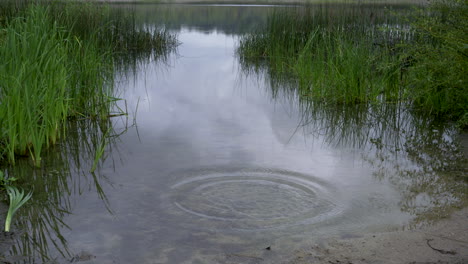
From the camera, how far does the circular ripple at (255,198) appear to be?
3188mm

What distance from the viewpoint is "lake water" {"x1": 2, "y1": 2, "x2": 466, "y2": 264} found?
2873mm

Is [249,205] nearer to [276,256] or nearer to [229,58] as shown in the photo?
[276,256]

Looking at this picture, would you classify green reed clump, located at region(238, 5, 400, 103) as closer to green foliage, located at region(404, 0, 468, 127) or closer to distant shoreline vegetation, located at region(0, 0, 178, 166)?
green foliage, located at region(404, 0, 468, 127)

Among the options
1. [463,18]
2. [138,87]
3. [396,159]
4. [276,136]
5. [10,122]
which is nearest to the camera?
[10,122]

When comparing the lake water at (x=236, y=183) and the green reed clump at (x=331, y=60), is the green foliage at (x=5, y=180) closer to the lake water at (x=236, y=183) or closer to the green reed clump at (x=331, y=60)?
the lake water at (x=236, y=183)

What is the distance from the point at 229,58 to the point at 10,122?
7.64 metres

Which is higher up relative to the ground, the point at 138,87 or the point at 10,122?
the point at 10,122

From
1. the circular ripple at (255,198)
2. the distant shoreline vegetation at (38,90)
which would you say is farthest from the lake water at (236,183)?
the distant shoreline vegetation at (38,90)

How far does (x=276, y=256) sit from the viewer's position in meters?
2.72

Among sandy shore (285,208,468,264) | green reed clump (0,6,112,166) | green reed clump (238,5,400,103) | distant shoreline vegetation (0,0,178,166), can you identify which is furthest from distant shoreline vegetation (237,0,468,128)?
green reed clump (0,6,112,166)

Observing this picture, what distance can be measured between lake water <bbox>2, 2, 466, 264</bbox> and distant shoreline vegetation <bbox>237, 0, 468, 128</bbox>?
10.5 inches

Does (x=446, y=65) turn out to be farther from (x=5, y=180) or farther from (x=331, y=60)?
(x=5, y=180)

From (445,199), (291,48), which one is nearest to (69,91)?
(445,199)

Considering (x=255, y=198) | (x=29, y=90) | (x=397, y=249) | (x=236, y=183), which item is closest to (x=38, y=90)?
(x=29, y=90)
